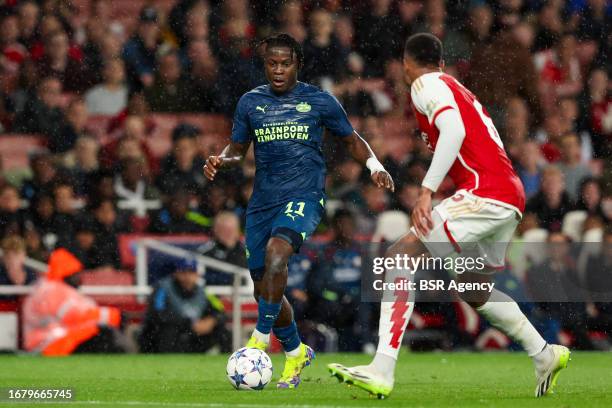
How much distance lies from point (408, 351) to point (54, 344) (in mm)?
3913

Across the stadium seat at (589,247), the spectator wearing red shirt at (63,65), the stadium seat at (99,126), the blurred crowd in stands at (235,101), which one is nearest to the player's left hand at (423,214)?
the blurred crowd in stands at (235,101)

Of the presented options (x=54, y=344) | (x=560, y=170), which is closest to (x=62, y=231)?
(x=54, y=344)

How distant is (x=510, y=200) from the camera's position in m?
8.72

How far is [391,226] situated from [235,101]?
3.03 m

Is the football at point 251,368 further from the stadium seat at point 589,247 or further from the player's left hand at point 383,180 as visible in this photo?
Result: the stadium seat at point 589,247

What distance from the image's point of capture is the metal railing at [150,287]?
14.8 metres

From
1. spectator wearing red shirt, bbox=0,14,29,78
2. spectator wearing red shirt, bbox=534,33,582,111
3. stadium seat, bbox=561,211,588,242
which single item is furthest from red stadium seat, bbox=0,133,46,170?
spectator wearing red shirt, bbox=534,33,582,111

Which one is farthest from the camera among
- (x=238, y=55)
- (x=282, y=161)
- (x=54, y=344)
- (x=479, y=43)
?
(x=479, y=43)

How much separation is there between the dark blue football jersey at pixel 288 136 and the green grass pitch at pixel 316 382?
1.41 metres

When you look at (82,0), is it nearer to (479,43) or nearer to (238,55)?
(238,55)

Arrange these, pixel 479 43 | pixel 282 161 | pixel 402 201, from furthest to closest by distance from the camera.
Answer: pixel 479 43 → pixel 402 201 → pixel 282 161

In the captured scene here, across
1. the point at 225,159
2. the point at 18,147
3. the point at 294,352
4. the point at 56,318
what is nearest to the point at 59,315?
the point at 56,318

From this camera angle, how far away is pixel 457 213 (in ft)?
28.1

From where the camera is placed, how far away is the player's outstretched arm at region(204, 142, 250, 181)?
31.3 feet
